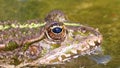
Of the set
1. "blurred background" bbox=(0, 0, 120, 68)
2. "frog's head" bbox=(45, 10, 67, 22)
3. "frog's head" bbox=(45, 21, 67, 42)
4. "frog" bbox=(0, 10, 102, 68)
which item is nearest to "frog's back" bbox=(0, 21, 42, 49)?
"frog" bbox=(0, 10, 102, 68)

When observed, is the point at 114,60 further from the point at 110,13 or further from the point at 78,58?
the point at 110,13

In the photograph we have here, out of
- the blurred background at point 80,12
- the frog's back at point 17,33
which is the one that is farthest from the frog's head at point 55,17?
the blurred background at point 80,12

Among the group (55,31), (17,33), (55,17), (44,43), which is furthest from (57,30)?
(17,33)

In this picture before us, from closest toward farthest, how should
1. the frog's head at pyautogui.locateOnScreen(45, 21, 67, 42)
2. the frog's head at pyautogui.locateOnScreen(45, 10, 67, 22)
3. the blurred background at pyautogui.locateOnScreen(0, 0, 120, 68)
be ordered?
1. the frog's head at pyautogui.locateOnScreen(45, 21, 67, 42)
2. the frog's head at pyautogui.locateOnScreen(45, 10, 67, 22)
3. the blurred background at pyautogui.locateOnScreen(0, 0, 120, 68)

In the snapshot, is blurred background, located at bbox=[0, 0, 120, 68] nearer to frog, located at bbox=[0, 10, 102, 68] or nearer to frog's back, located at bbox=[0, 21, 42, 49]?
frog, located at bbox=[0, 10, 102, 68]

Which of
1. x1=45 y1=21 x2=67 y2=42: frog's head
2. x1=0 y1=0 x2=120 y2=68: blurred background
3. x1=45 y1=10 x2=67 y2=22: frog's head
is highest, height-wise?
x1=45 y1=10 x2=67 y2=22: frog's head

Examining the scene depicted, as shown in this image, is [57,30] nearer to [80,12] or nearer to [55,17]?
[55,17]

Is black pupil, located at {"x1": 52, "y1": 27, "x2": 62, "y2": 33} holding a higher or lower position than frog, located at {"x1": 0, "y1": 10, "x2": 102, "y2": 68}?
higher
